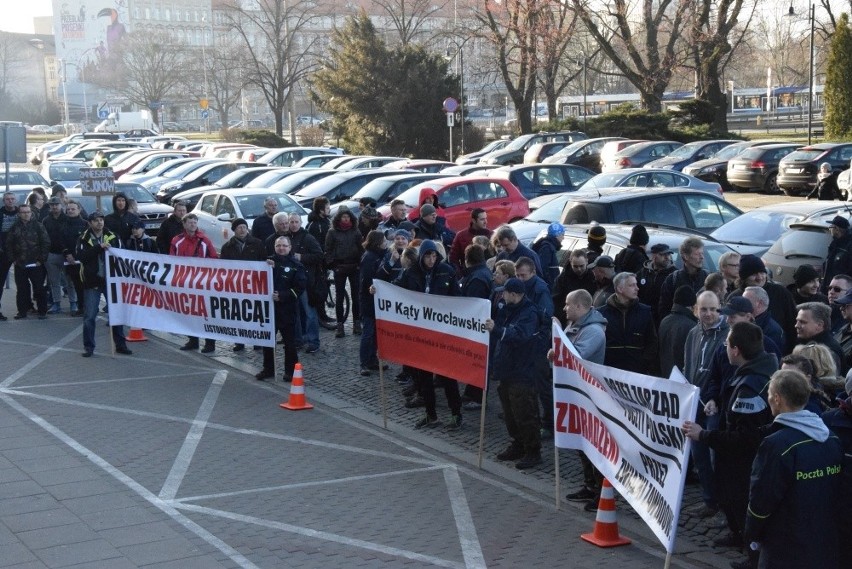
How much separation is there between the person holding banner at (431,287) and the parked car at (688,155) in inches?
1031

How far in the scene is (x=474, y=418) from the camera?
446 inches

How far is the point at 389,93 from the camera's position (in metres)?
45.4

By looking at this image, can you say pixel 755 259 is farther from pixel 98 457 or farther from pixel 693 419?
pixel 98 457

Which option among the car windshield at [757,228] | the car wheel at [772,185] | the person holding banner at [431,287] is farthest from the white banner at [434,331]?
the car wheel at [772,185]

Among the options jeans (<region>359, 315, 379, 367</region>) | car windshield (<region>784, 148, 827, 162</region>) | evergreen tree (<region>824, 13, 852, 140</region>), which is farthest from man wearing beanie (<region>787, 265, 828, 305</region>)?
evergreen tree (<region>824, 13, 852, 140</region>)

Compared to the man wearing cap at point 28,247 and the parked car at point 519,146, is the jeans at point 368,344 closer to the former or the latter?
the man wearing cap at point 28,247

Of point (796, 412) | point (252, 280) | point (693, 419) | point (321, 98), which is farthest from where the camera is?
point (321, 98)

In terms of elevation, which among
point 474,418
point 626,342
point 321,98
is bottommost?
point 474,418

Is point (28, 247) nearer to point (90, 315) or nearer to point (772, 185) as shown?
point (90, 315)

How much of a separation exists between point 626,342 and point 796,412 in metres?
3.27

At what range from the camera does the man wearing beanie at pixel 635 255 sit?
38.1 ft

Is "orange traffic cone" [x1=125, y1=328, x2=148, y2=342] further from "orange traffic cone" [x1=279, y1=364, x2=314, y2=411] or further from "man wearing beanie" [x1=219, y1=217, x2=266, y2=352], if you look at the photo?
"orange traffic cone" [x1=279, y1=364, x2=314, y2=411]

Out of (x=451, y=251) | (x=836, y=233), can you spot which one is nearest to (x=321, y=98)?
(x=451, y=251)

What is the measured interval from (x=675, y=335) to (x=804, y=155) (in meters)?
26.6
